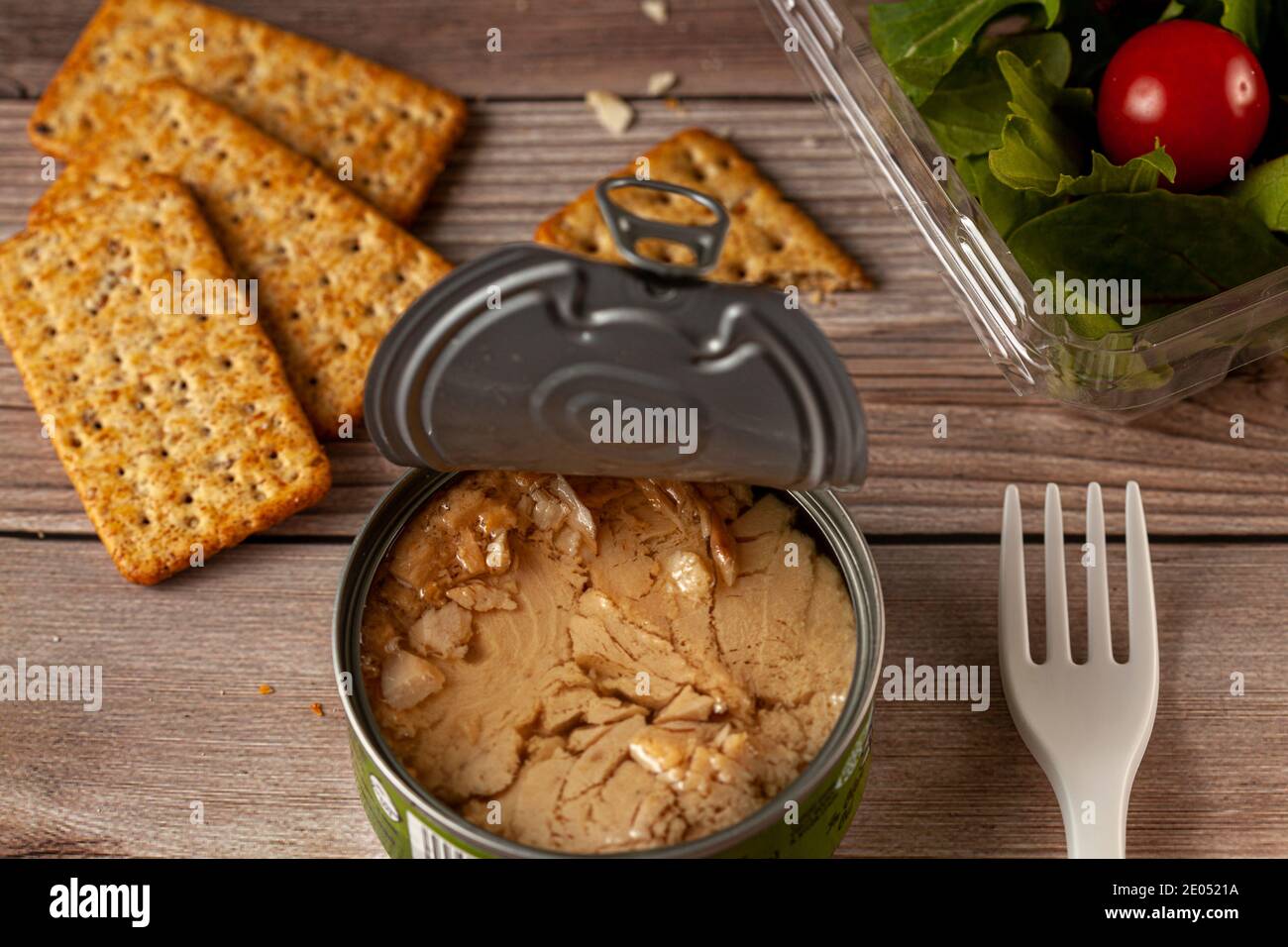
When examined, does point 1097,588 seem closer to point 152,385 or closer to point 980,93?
point 980,93

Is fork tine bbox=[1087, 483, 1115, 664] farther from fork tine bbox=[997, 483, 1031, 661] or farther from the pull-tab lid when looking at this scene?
the pull-tab lid

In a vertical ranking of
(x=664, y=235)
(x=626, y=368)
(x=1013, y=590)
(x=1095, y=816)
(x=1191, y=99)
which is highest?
(x=1191, y=99)

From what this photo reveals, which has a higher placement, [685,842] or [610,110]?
[610,110]

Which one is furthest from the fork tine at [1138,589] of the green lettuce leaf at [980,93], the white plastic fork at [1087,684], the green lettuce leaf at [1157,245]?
the green lettuce leaf at [980,93]

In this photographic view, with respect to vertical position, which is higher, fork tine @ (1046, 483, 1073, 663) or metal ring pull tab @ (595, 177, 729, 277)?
metal ring pull tab @ (595, 177, 729, 277)

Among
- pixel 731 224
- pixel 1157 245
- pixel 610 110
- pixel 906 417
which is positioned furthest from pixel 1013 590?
pixel 610 110

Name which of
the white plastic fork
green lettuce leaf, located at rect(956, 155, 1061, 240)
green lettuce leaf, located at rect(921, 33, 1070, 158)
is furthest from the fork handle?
green lettuce leaf, located at rect(921, 33, 1070, 158)

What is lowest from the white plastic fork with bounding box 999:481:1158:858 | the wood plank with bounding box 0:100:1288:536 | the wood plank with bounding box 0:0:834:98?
the white plastic fork with bounding box 999:481:1158:858
